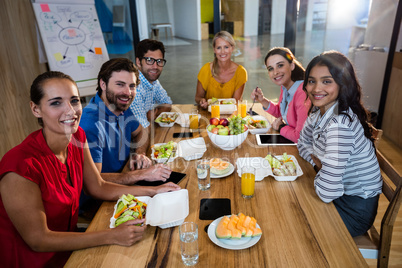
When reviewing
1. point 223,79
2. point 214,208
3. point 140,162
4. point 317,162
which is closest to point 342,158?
point 317,162

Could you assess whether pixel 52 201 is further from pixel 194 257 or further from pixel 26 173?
pixel 194 257

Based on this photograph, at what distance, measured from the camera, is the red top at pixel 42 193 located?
1144mm

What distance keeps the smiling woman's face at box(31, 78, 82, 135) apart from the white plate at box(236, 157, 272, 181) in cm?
88

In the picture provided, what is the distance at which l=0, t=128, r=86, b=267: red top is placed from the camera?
1.14m

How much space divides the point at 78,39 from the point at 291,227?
3.23 m

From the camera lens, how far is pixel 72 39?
11.1 feet

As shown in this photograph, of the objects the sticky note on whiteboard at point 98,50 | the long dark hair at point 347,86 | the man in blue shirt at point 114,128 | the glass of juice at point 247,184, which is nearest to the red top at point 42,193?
the man in blue shirt at point 114,128

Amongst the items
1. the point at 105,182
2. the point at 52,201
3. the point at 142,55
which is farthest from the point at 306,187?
the point at 142,55

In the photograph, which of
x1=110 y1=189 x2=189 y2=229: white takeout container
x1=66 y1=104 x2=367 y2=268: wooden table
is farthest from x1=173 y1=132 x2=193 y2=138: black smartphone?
x1=110 y1=189 x2=189 y2=229: white takeout container

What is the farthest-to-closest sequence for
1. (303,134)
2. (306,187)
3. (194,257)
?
(303,134) < (306,187) < (194,257)

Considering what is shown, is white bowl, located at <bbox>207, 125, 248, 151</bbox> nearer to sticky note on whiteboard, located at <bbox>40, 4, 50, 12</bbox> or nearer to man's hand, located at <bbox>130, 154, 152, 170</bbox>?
man's hand, located at <bbox>130, 154, 152, 170</bbox>

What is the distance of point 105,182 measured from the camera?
1.53 meters

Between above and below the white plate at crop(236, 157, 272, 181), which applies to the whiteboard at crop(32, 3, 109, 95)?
above

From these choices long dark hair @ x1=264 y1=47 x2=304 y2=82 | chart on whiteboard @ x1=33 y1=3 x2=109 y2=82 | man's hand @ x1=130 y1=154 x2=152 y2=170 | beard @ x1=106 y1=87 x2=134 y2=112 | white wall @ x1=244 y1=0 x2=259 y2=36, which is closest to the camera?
man's hand @ x1=130 y1=154 x2=152 y2=170
